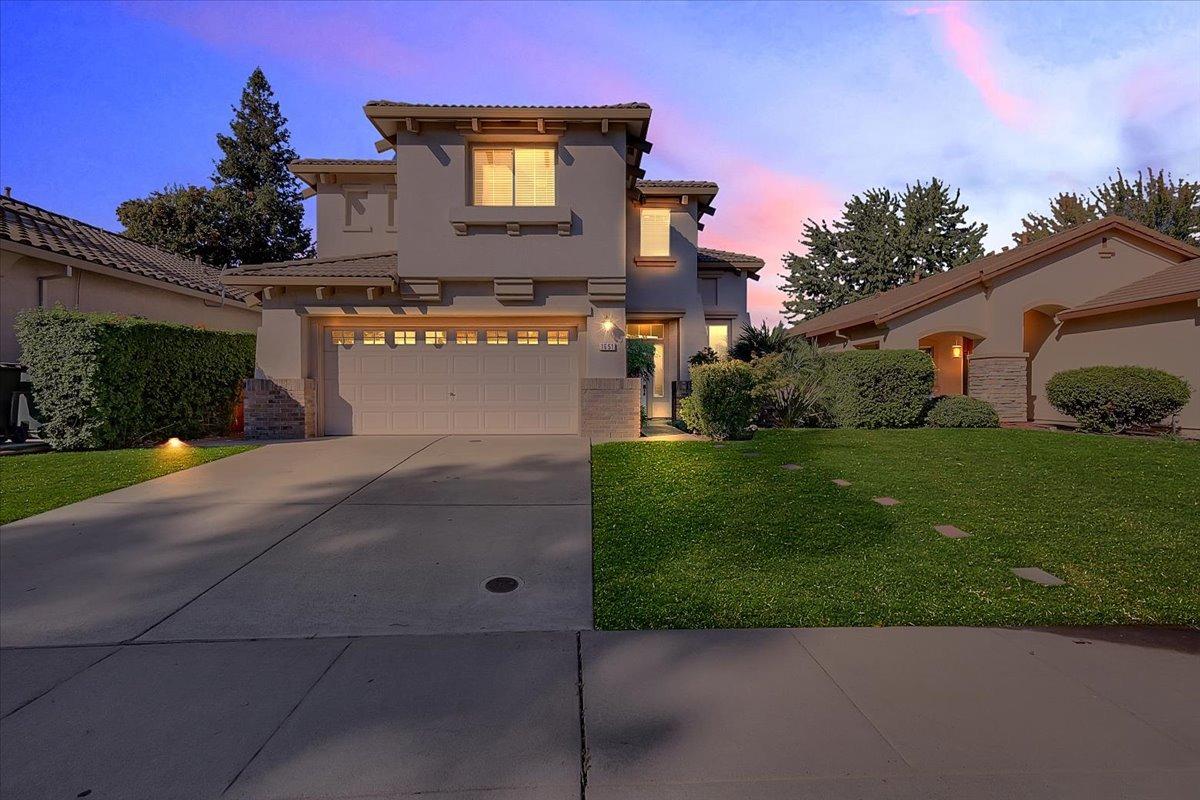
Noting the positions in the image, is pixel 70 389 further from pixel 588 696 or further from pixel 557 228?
pixel 588 696

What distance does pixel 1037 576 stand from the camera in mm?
5070

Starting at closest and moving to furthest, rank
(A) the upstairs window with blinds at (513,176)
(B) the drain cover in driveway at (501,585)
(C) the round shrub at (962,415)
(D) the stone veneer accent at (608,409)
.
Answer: (B) the drain cover in driveway at (501,585), (D) the stone veneer accent at (608,409), (A) the upstairs window with blinds at (513,176), (C) the round shrub at (962,415)

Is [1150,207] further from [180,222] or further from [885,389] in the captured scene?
[180,222]

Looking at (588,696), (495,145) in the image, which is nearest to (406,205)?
(495,145)

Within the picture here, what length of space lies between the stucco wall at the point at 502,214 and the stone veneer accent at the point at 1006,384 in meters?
10.5

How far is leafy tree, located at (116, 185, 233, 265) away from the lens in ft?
103

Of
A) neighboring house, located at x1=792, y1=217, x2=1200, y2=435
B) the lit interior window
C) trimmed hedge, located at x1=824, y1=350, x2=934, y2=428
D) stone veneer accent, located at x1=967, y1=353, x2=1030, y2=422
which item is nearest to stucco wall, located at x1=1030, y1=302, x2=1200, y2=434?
neighboring house, located at x1=792, y1=217, x2=1200, y2=435

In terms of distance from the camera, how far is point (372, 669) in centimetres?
366

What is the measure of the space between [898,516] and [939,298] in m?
12.1

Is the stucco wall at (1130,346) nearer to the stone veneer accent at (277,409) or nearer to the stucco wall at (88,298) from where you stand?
the stone veneer accent at (277,409)

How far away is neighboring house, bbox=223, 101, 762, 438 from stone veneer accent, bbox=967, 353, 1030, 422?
32.8 ft

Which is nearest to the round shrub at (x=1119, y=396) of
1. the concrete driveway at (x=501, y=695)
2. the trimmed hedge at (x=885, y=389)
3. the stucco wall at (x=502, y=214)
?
the trimmed hedge at (x=885, y=389)

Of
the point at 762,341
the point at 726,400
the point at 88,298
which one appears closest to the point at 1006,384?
the point at 762,341

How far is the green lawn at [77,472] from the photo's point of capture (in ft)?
24.4
